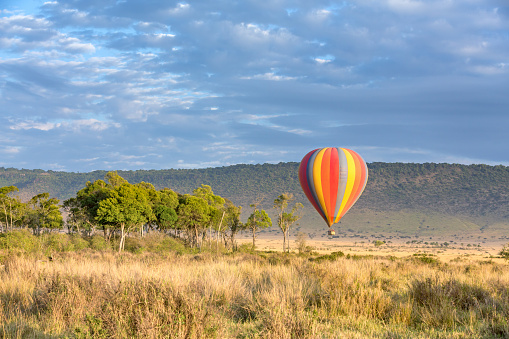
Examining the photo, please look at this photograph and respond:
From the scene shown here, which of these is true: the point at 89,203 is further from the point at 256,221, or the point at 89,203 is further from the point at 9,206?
the point at 256,221

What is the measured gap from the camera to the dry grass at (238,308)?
7254 mm

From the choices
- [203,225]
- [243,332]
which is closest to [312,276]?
[243,332]

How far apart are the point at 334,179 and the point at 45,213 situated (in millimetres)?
53403

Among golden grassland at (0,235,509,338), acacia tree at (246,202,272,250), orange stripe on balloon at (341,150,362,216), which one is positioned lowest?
acacia tree at (246,202,272,250)

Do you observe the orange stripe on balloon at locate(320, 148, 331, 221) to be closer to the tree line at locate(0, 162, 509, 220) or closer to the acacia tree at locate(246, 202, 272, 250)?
the acacia tree at locate(246, 202, 272, 250)

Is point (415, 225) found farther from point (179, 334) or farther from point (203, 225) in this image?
point (179, 334)

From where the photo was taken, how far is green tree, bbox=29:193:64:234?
218 feet

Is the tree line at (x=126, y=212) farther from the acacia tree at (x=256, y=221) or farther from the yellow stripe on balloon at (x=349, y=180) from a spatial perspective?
the yellow stripe on balloon at (x=349, y=180)

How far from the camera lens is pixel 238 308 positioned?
34.3 feet

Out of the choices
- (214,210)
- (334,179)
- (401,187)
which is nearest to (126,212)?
(214,210)

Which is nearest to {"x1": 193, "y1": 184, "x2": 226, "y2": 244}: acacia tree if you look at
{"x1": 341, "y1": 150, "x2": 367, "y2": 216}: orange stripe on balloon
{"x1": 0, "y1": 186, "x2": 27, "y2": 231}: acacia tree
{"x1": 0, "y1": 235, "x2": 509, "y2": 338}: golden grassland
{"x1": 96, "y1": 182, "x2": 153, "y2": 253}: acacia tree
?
{"x1": 96, "y1": 182, "x2": 153, "y2": 253}: acacia tree

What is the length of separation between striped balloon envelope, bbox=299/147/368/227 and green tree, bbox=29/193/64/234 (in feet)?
154

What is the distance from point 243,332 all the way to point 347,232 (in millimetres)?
139291

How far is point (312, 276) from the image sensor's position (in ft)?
41.4
